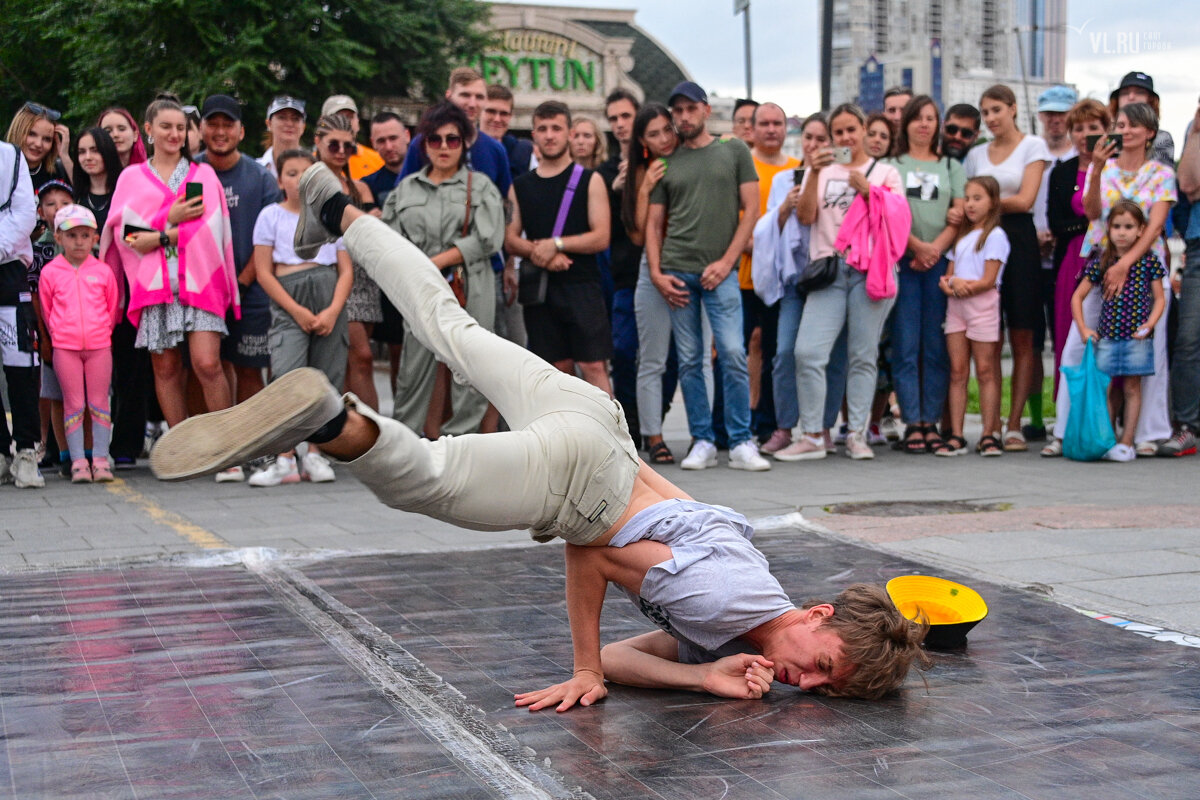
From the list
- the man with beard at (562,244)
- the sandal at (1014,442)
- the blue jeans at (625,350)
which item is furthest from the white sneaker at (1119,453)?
the man with beard at (562,244)

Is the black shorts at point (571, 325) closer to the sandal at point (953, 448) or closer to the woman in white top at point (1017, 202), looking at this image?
the sandal at point (953, 448)

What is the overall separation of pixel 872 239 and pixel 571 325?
1971mm

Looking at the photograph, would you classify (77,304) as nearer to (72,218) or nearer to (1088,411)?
(72,218)

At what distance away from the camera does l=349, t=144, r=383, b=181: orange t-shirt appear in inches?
326

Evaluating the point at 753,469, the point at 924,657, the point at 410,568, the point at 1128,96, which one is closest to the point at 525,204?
the point at 753,469

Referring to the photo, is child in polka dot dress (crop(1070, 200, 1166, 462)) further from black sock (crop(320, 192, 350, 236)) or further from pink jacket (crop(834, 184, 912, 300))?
black sock (crop(320, 192, 350, 236))

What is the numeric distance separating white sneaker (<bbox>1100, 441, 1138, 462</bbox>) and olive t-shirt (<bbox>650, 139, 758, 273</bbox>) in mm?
2840

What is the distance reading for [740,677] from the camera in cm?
334

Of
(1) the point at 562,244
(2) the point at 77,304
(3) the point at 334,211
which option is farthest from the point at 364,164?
(3) the point at 334,211

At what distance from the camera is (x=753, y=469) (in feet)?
25.3

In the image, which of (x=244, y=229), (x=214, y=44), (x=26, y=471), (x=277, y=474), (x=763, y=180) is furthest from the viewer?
(x=214, y=44)

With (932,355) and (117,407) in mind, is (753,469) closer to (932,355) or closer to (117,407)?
(932,355)

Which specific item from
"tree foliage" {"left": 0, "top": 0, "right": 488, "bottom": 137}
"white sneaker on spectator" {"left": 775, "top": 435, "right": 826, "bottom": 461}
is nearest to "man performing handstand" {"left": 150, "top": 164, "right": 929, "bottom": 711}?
"white sneaker on spectator" {"left": 775, "top": 435, "right": 826, "bottom": 461}

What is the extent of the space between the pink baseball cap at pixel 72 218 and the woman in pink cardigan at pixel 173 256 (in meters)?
0.12
